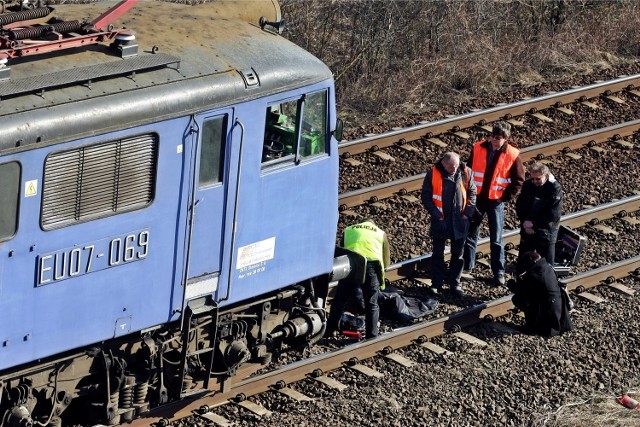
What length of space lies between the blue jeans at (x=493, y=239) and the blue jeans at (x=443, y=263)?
0.35 m

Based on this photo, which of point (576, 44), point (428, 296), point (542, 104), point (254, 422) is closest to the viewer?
point (254, 422)

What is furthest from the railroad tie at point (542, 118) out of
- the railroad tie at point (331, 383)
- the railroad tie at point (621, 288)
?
the railroad tie at point (331, 383)

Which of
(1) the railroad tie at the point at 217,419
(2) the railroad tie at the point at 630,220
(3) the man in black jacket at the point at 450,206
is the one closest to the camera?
(1) the railroad tie at the point at 217,419

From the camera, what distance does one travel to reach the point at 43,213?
8930 mm

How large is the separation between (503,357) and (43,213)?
502 centimetres

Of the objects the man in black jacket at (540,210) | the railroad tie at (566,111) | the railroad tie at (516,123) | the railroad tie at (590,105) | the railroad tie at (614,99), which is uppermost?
the man in black jacket at (540,210)

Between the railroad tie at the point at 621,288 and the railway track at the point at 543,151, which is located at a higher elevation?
the railway track at the point at 543,151

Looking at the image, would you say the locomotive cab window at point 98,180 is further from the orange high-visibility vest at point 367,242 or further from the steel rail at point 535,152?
the steel rail at point 535,152

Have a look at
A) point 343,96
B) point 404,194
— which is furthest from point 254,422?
point 343,96

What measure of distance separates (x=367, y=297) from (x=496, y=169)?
2328mm

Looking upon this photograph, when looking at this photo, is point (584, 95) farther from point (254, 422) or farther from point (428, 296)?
point (254, 422)

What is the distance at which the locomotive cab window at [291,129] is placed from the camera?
34.4 ft

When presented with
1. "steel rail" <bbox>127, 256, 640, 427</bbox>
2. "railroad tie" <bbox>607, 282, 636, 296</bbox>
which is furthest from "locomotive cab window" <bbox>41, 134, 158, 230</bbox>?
"railroad tie" <bbox>607, 282, 636, 296</bbox>

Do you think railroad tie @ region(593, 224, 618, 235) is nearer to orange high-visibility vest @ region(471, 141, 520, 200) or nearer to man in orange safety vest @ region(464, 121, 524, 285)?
man in orange safety vest @ region(464, 121, 524, 285)
